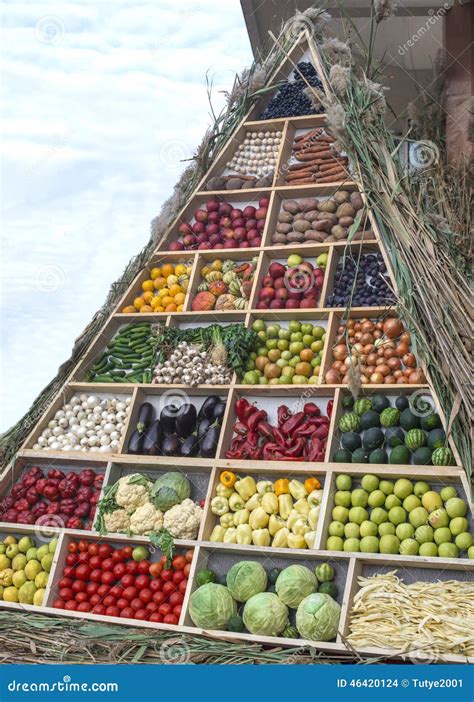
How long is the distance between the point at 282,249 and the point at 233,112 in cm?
142

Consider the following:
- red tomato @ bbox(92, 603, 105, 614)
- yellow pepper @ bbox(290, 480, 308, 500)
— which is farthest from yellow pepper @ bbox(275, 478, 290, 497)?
red tomato @ bbox(92, 603, 105, 614)

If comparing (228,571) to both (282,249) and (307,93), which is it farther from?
(307,93)

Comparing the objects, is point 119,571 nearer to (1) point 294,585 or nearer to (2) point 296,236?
(1) point 294,585

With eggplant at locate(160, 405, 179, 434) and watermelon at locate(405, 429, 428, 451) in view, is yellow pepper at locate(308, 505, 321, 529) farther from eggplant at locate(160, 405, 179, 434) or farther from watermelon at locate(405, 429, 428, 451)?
eggplant at locate(160, 405, 179, 434)

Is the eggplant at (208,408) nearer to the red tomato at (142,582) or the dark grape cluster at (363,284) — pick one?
the dark grape cluster at (363,284)

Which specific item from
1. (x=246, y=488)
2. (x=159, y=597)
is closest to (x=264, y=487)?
(x=246, y=488)

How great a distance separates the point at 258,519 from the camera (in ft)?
16.7

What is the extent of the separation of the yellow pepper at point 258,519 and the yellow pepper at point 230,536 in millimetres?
123

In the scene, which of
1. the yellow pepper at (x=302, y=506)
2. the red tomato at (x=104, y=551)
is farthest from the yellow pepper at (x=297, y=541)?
the red tomato at (x=104, y=551)

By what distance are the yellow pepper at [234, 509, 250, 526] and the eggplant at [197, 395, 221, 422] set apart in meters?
0.81

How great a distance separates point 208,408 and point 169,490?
2.24 ft

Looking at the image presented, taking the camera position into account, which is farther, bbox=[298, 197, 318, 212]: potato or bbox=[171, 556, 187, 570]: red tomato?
bbox=[298, 197, 318, 212]: potato

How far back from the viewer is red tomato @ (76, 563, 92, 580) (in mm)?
5395

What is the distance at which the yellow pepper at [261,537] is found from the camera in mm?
5016
